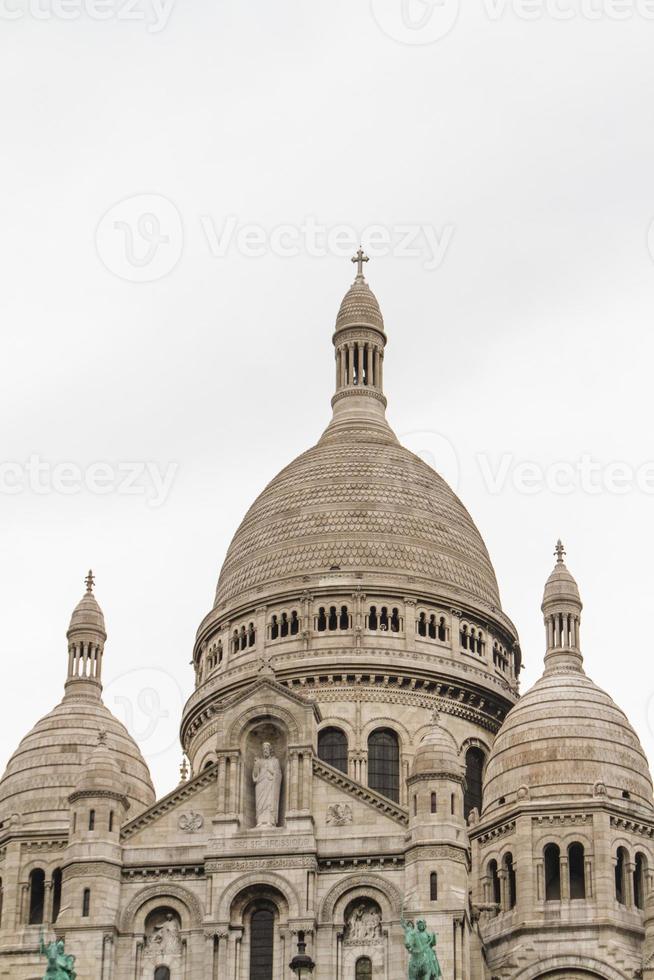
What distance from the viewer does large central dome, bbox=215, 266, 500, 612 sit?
107 metres

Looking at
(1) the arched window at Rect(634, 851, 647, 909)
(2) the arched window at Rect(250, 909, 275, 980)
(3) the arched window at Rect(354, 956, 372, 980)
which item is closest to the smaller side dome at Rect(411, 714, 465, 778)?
(3) the arched window at Rect(354, 956, 372, 980)

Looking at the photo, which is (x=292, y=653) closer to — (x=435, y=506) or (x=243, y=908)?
(x=435, y=506)

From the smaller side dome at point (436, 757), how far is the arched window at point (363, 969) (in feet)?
19.3

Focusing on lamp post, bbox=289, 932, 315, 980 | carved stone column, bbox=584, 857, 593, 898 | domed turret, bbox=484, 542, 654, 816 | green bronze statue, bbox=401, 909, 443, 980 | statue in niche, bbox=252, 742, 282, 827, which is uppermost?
domed turret, bbox=484, 542, 654, 816

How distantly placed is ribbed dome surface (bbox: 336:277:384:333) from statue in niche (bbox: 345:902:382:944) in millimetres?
37358

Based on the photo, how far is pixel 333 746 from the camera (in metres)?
102

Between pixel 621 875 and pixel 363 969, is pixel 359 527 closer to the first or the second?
pixel 621 875

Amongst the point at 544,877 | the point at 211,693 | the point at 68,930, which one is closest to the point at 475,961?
the point at 544,877

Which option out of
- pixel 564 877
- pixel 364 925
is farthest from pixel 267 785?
pixel 564 877

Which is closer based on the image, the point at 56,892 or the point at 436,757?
the point at 436,757

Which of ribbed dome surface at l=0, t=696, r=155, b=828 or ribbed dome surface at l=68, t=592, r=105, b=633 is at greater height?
ribbed dome surface at l=68, t=592, r=105, b=633

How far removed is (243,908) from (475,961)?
837cm

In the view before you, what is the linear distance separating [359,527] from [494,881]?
18937 mm

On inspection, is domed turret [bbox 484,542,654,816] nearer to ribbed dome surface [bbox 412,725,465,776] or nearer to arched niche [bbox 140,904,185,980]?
ribbed dome surface [bbox 412,725,465,776]
